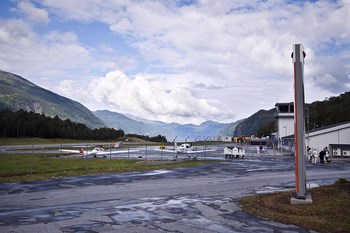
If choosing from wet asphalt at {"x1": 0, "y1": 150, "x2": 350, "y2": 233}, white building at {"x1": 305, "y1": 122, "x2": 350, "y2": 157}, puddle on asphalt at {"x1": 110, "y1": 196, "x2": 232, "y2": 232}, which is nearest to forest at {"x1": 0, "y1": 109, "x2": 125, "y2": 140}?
white building at {"x1": 305, "y1": 122, "x2": 350, "y2": 157}

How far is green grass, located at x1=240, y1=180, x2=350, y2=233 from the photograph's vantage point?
395 inches

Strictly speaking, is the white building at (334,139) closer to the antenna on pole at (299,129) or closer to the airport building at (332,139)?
the airport building at (332,139)

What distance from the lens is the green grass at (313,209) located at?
10.0 metres

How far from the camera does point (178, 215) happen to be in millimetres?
11625

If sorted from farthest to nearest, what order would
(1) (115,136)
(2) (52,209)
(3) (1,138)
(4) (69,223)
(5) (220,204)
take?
(1) (115,136) < (3) (1,138) < (5) (220,204) < (2) (52,209) < (4) (69,223)

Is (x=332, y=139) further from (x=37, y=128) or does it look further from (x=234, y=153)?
(x=37, y=128)

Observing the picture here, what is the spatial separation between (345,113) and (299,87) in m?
109

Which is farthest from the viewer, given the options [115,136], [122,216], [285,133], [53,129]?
[115,136]

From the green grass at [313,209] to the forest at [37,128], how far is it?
327ft

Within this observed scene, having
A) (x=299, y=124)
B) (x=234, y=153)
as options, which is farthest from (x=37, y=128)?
(x=299, y=124)

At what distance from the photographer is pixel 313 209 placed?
39.7 ft

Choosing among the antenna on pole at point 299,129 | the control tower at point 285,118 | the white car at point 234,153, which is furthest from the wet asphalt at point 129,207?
the control tower at point 285,118

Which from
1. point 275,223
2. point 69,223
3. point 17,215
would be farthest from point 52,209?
point 275,223

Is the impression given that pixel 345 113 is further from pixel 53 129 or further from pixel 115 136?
pixel 53 129
